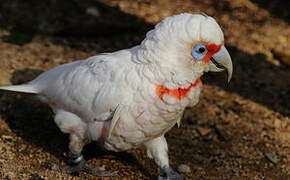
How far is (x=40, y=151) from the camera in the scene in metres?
4.93

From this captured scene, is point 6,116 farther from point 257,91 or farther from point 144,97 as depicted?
point 257,91

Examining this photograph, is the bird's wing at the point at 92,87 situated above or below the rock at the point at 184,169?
above

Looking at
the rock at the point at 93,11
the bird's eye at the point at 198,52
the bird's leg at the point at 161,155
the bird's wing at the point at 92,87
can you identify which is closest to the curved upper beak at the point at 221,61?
the bird's eye at the point at 198,52

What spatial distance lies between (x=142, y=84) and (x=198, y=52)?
50 cm

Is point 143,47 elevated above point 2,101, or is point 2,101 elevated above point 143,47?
point 143,47

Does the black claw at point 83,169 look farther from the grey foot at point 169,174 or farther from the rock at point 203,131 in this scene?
the rock at point 203,131

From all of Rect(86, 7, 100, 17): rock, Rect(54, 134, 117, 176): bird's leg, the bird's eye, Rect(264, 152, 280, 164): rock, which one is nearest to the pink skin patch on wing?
Rect(54, 134, 117, 176): bird's leg

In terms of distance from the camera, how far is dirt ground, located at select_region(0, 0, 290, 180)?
197 inches

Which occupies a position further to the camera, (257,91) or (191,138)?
(257,91)

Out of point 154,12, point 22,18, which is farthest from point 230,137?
point 22,18

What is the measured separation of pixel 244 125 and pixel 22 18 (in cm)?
354

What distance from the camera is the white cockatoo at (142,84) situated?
12.7 feet

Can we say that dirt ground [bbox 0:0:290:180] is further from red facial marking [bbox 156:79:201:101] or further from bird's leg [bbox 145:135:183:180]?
red facial marking [bbox 156:79:201:101]

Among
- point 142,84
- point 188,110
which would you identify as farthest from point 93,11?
point 142,84
